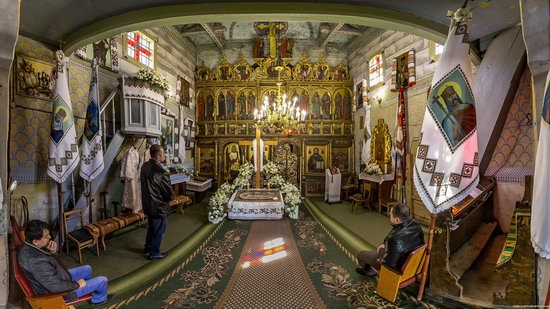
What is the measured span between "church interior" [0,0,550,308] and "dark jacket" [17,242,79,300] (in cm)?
8

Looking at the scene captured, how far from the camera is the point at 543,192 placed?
2188 millimetres

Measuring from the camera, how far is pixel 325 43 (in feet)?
35.9

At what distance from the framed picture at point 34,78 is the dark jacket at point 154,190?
2.63m

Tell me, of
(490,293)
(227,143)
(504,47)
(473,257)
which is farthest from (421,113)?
(227,143)

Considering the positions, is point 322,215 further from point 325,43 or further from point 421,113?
point 325,43

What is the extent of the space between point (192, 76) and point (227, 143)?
144 inches

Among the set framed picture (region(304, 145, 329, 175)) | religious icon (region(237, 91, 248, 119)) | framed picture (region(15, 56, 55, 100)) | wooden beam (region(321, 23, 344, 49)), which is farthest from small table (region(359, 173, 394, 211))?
framed picture (region(15, 56, 55, 100))

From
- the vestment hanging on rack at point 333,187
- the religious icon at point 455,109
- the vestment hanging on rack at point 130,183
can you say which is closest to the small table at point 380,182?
the vestment hanging on rack at point 333,187

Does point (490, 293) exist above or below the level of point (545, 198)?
below

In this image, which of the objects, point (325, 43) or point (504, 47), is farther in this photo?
point (325, 43)

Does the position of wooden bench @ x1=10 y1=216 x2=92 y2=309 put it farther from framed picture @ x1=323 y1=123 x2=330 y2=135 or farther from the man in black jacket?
framed picture @ x1=323 y1=123 x2=330 y2=135

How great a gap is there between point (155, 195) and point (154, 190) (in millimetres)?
99

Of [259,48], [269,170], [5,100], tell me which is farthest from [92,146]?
[259,48]

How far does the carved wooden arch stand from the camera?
8.52 meters
